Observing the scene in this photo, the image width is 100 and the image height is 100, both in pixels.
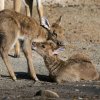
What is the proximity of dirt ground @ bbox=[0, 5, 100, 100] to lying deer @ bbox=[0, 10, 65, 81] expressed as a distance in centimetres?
47

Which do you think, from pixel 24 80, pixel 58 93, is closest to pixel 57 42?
pixel 24 80

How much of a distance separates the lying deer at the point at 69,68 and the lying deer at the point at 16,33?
412 millimetres

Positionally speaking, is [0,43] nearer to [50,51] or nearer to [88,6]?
[50,51]

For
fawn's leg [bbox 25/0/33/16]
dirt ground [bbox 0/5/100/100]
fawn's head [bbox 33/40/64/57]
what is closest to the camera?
dirt ground [bbox 0/5/100/100]

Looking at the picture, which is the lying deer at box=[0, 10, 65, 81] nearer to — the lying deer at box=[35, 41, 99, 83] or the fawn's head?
the fawn's head

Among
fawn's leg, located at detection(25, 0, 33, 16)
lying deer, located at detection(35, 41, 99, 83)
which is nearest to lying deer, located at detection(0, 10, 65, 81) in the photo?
lying deer, located at detection(35, 41, 99, 83)

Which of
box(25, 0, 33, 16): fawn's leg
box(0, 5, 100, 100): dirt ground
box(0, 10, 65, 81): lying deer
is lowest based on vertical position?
box(0, 5, 100, 100): dirt ground

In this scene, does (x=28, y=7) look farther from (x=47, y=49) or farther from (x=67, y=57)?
(x=47, y=49)

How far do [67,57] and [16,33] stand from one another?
3.96m

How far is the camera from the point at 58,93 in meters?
11.9

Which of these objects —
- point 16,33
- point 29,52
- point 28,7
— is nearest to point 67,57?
point 28,7

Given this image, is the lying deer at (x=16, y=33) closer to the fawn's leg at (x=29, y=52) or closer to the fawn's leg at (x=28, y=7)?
the fawn's leg at (x=29, y=52)

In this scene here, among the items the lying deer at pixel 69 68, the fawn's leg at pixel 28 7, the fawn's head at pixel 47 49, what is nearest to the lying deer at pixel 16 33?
the fawn's head at pixel 47 49

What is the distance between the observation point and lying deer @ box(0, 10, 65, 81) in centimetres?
1401
